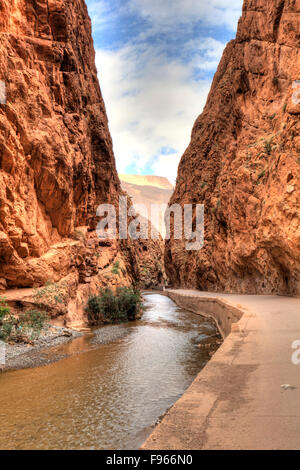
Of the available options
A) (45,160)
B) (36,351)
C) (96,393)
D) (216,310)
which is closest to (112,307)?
(216,310)

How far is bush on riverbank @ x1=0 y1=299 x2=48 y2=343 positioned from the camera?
1114cm

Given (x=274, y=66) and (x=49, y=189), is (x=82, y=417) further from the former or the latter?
(x=274, y=66)

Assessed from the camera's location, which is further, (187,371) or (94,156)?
(94,156)

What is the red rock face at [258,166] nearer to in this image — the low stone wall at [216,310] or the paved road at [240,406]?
the low stone wall at [216,310]

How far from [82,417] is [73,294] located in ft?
41.8

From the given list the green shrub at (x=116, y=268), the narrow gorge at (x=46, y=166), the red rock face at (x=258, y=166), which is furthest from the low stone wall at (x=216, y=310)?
the green shrub at (x=116, y=268)

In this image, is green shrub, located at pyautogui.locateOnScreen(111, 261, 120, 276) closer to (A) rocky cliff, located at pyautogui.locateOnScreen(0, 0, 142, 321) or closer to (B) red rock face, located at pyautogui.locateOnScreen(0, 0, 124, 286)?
(A) rocky cliff, located at pyautogui.locateOnScreen(0, 0, 142, 321)

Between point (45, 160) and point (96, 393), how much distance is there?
501 inches

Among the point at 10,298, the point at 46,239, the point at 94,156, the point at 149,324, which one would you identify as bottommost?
the point at 149,324

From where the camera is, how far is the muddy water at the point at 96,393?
5098 millimetres

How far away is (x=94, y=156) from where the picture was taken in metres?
29.1

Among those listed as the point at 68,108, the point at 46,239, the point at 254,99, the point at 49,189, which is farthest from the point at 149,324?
the point at 254,99

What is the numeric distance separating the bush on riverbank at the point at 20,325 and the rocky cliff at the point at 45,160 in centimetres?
160

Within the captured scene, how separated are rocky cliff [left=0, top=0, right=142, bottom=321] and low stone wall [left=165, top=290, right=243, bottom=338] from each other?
6.09m
